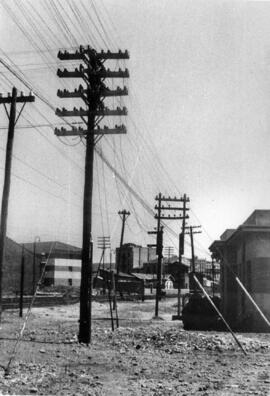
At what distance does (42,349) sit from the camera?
13.4 m

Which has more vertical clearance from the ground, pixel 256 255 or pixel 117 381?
pixel 256 255

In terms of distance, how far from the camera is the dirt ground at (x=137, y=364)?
8727 mm

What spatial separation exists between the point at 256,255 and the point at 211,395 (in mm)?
12404

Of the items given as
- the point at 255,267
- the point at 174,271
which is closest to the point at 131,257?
the point at 174,271

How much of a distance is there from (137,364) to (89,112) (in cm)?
815

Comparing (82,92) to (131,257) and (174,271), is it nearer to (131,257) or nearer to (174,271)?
(174,271)

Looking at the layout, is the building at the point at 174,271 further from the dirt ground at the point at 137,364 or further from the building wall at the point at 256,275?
the dirt ground at the point at 137,364

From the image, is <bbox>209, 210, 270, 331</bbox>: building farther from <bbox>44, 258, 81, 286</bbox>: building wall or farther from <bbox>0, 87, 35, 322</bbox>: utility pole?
<bbox>44, 258, 81, 286</bbox>: building wall

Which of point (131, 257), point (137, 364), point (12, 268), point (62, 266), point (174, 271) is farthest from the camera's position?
point (131, 257)

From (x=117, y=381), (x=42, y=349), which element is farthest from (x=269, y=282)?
(x=117, y=381)

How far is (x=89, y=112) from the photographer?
15344 millimetres

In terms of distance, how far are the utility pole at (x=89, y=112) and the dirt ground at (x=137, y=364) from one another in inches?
60.5

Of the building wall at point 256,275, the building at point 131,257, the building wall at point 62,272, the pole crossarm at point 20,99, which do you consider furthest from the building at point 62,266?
the pole crossarm at point 20,99

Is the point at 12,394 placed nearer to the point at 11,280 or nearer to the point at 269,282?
the point at 269,282
